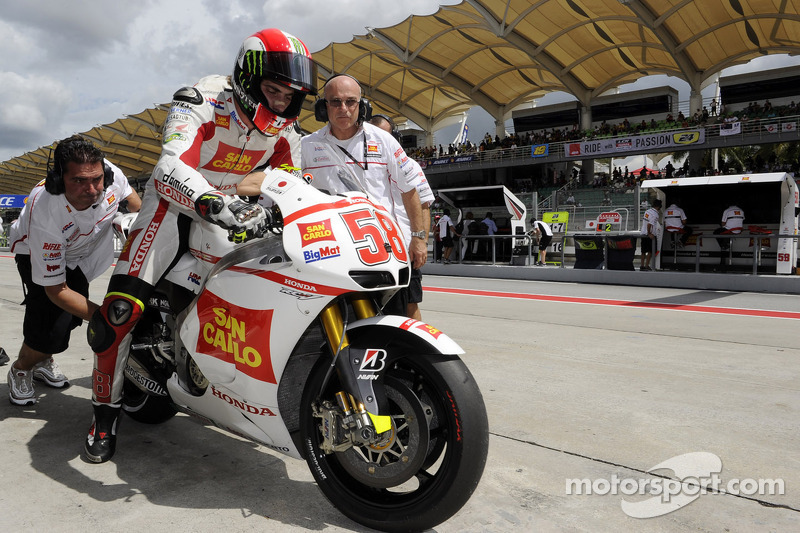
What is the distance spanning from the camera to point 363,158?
3.54 metres

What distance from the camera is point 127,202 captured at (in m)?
3.93

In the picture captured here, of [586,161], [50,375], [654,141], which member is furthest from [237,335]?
[586,161]

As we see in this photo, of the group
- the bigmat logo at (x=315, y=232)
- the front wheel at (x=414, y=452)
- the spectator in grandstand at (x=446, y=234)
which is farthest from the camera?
the spectator in grandstand at (x=446, y=234)

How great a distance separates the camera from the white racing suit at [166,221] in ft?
8.93

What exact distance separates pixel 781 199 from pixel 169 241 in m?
13.5

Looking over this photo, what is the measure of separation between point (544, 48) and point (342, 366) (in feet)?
117

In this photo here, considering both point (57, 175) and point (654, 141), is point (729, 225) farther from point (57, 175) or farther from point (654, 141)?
point (654, 141)

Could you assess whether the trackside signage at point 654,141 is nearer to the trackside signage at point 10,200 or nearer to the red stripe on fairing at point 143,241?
the red stripe on fairing at point 143,241

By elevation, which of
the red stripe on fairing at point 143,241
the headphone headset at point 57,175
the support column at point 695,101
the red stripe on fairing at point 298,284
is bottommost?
the red stripe on fairing at point 298,284

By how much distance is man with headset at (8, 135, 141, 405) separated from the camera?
3.36 metres

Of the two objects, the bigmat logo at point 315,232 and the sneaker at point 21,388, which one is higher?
the bigmat logo at point 315,232

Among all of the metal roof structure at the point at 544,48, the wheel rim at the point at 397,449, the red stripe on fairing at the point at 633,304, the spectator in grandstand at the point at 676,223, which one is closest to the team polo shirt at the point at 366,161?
the wheel rim at the point at 397,449

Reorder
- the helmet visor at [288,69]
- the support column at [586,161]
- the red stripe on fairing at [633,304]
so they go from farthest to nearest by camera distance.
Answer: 1. the support column at [586,161]
2. the red stripe on fairing at [633,304]
3. the helmet visor at [288,69]

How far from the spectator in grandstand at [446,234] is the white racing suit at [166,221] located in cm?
1407
